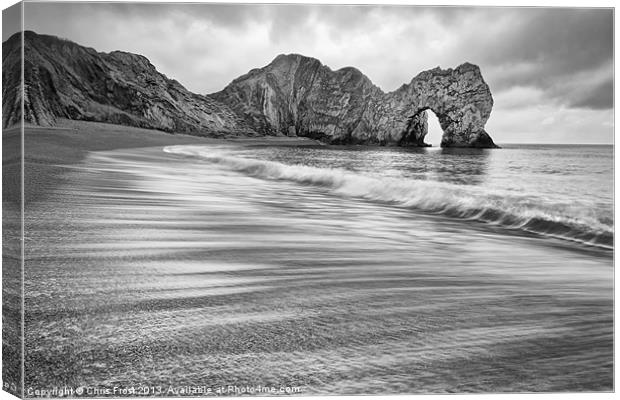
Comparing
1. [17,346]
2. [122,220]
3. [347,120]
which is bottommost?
[17,346]

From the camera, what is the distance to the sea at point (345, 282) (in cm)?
202

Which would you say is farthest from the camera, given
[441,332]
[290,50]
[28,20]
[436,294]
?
[290,50]

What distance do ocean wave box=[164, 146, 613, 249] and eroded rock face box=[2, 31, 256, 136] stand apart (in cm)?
39

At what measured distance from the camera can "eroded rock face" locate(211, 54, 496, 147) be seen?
300 cm

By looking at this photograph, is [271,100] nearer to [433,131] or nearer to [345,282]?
[433,131]

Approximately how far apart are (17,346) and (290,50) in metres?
1.90

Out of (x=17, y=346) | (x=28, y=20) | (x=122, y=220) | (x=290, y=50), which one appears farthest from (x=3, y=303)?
(x=290, y=50)

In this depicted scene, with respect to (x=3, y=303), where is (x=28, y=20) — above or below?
above

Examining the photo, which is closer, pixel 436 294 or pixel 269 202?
pixel 436 294

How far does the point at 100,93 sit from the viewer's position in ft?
10.3

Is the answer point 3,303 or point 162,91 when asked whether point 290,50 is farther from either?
point 3,303

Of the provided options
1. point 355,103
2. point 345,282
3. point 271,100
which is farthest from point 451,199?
point 345,282

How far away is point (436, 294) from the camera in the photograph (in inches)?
91.9

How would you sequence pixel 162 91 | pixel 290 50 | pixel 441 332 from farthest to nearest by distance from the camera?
1. pixel 162 91
2. pixel 290 50
3. pixel 441 332
